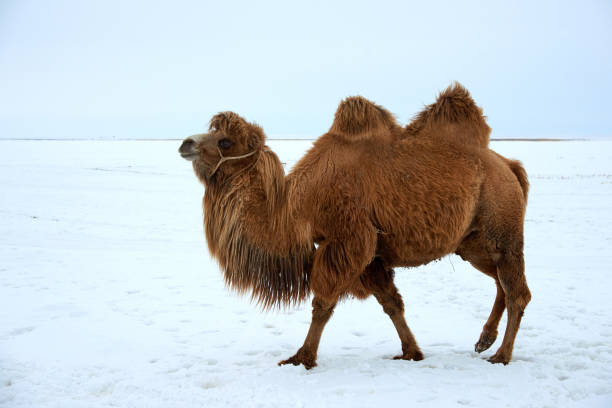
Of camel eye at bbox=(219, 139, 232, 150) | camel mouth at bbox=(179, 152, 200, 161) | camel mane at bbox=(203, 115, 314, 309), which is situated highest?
camel eye at bbox=(219, 139, 232, 150)

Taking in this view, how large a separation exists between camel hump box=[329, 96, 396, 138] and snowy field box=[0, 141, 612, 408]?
2060mm

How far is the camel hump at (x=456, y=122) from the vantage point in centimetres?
454

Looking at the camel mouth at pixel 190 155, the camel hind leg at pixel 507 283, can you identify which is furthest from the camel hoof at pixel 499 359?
the camel mouth at pixel 190 155

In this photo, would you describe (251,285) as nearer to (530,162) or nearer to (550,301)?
(550,301)

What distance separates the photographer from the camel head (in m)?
4.20

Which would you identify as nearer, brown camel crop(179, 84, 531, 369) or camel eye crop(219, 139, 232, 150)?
brown camel crop(179, 84, 531, 369)

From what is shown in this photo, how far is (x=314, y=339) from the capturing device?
13.9 feet

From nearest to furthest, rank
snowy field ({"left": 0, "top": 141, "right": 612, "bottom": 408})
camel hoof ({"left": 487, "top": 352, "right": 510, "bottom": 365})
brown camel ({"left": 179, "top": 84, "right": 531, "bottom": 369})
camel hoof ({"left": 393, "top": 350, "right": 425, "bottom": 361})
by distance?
snowy field ({"left": 0, "top": 141, "right": 612, "bottom": 408}) < brown camel ({"left": 179, "top": 84, "right": 531, "bottom": 369}) < camel hoof ({"left": 487, "top": 352, "right": 510, "bottom": 365}) < camel hoof ({"left": 393, "top": 350, "right": 425, "bottom": 361})

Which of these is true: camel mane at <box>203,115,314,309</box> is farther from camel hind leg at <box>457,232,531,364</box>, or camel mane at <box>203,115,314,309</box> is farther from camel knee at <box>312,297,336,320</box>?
camel hind leg at <box>457,232,531,364</box>

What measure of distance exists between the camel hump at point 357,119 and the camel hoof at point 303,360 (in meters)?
1.97

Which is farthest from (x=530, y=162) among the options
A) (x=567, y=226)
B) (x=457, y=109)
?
(x=457, y=109)

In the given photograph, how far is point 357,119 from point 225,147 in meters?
1.19

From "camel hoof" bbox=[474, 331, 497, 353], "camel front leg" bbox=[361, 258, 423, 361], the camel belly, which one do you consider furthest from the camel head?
"camel hoof" bbox=[474, 331, 497, 353]

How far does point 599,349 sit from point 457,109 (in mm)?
2614
